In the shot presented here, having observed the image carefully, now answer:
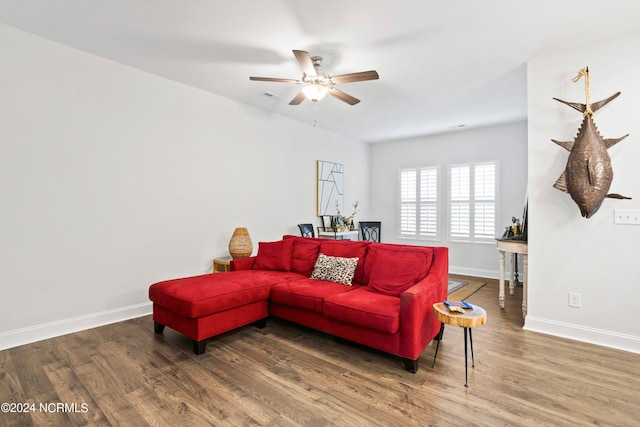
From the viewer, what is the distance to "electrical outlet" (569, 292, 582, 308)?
10.1ft

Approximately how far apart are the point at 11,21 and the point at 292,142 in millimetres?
3629

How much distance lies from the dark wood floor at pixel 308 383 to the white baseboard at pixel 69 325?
12 centimetres

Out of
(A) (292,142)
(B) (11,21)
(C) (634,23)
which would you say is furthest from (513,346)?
(B) (11,21)

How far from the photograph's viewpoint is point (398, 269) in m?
2.98

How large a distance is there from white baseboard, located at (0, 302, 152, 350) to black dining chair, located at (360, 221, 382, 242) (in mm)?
4520

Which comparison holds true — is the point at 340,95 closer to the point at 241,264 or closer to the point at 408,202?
the point at 241,264

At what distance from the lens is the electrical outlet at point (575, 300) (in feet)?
10.1

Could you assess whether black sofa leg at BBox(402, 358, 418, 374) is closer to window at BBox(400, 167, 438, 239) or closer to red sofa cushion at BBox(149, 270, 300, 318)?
red sofa cushion at BBox(149, 270, 300, 318)

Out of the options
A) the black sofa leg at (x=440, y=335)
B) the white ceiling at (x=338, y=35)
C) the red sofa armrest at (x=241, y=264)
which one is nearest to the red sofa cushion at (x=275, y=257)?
the red sofa armrest at (x=241, y=264)

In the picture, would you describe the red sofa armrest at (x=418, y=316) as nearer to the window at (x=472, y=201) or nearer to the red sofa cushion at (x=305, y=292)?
the red sofa cushion at (x=305, y=292)

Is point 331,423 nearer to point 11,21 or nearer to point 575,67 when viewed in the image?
point 575,67

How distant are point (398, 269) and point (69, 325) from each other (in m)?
3.34

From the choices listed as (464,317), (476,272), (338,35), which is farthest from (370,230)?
(464,317)

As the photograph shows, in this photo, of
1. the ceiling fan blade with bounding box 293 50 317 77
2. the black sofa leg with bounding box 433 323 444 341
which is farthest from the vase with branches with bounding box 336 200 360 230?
the ceiling fan blade with bounding box 293 50 317 77
